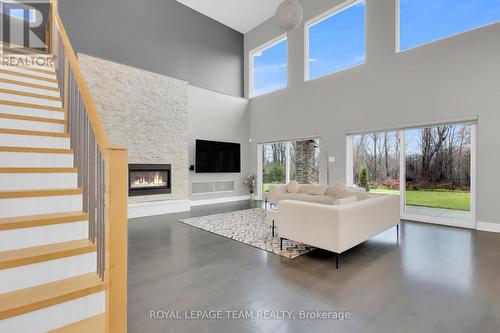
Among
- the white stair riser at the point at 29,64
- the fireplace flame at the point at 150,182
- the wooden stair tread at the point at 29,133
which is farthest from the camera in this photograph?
the fireplace flame at the point at 150,182

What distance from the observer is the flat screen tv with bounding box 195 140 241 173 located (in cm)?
736

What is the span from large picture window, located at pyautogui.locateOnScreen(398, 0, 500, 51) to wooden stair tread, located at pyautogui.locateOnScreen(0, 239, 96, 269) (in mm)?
6830

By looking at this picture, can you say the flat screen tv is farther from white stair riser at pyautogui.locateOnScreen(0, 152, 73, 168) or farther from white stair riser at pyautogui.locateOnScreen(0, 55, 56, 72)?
white stair riser at pyautogui.locateOnScreen(0, 152, 73, 168)

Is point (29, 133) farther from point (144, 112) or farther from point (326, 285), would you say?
point (144, 112)

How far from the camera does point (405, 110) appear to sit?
525 centimetres

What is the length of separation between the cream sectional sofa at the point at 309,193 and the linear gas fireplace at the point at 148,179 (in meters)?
2.88

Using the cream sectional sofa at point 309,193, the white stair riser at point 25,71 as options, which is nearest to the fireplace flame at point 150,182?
the white stair riser at point 25,71

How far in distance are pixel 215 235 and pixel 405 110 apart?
4.90m

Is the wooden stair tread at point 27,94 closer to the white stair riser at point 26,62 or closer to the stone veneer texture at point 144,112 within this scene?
the white stair riser at point 26,62

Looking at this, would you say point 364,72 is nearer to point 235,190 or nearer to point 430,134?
point 430,134

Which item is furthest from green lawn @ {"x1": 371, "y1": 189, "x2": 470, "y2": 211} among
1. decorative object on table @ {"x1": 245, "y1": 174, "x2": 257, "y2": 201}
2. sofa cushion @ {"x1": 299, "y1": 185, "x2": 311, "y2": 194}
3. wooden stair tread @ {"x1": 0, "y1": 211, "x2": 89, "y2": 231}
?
wooden stair tread @ {"x1": 0, "y1": 211, "x2": 89, "y2": 231}

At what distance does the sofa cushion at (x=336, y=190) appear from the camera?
5.12 meters

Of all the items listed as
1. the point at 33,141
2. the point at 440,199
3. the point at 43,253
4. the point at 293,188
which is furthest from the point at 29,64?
the point at 440,199

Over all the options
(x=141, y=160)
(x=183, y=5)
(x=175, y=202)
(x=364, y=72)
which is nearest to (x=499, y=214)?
(x=364, y=72)
